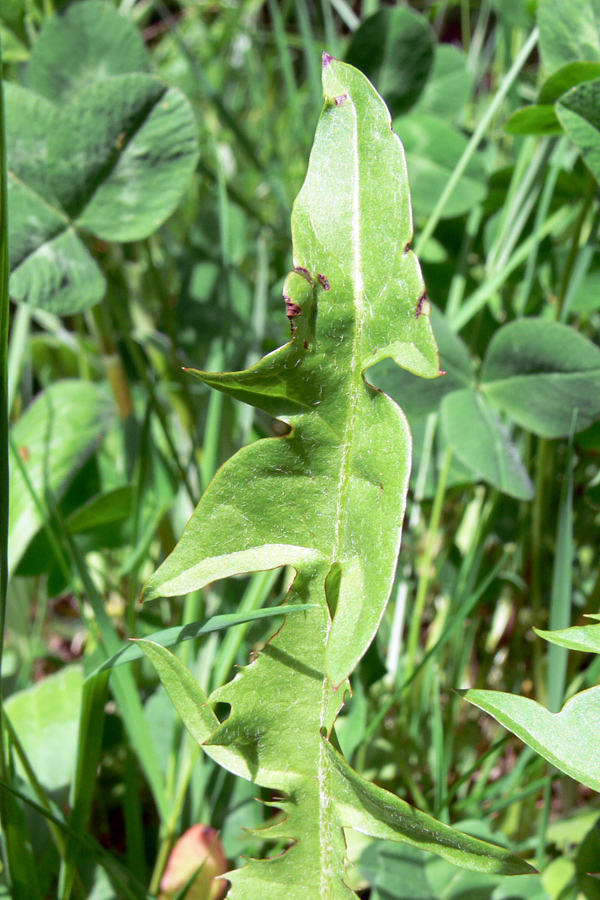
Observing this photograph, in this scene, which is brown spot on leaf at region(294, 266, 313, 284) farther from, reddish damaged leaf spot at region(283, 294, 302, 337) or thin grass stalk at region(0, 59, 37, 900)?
thin grass stalk at region(0, 59, 37, 900)

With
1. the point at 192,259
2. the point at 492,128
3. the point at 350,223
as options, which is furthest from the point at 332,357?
the point at 492,128

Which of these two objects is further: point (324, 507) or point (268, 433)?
point (268, 433)

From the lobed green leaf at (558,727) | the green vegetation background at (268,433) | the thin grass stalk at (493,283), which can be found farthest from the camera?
the thin grass stalk at (493,283)

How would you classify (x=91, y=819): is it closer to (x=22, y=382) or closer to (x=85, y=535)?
(x=85, y=535)

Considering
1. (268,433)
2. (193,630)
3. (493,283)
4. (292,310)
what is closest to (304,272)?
(292,310)

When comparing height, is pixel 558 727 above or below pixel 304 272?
below

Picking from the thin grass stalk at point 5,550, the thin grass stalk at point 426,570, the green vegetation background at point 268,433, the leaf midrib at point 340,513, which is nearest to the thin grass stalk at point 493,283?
the green vegetation background at point 268,433

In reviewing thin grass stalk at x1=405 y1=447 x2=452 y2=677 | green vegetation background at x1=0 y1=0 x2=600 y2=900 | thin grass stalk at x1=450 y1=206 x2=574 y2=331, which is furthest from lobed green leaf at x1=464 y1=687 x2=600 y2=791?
thin grass stalk at x1=450 y1=206 x2=574 y2=331

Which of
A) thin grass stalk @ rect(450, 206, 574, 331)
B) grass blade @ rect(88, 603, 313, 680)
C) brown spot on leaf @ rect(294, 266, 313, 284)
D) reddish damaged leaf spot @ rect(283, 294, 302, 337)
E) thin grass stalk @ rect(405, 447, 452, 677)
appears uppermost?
brown spot on leaf @ rect(294, 266, 313, 284)

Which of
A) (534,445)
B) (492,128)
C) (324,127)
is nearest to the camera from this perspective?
(324,127)

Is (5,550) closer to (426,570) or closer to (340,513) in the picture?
(340,513)

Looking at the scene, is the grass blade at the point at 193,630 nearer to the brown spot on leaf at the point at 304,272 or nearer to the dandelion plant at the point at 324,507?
the dandelion plant at the point at 324,507
